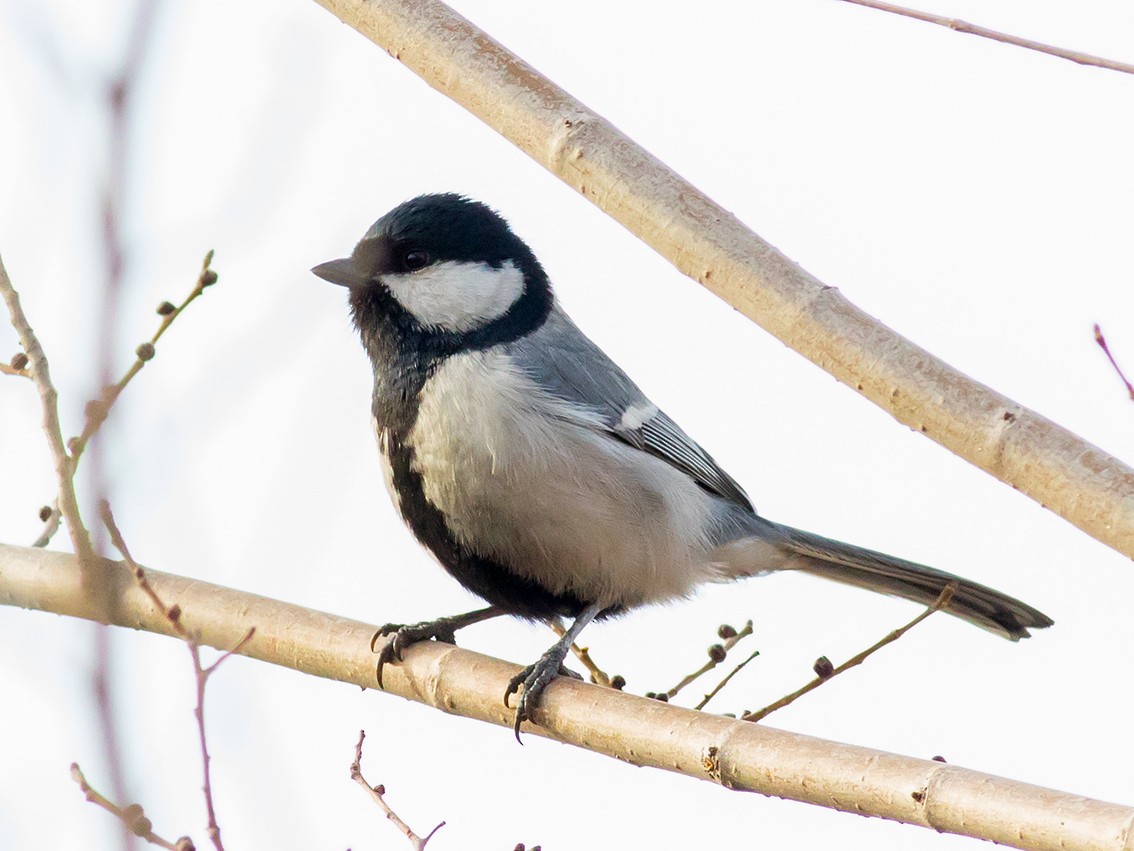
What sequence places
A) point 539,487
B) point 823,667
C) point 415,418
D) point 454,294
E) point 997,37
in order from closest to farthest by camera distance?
point 997,37, point 823,667, point 539,487, point 415,418, point 454,294

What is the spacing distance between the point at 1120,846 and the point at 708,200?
161 centimetres

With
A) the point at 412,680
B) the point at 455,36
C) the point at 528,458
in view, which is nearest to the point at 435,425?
the point at 528,458

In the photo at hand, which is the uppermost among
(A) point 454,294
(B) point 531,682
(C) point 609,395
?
(A) point 454,294

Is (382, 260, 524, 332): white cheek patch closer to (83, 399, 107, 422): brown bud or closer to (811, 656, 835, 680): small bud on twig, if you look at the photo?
(811, 656, 835, 680): small bud on twig

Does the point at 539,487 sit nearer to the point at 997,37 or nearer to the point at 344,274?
the point at 344,274

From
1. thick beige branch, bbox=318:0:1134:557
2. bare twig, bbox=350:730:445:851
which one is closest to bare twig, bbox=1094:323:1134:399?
thick beige branch, bbox=318:0:1134:557

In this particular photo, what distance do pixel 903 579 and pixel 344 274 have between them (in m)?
2.44

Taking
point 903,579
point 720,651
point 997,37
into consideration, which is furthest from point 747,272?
point 903,579

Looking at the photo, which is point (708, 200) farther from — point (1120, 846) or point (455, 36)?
point (1120, 846)

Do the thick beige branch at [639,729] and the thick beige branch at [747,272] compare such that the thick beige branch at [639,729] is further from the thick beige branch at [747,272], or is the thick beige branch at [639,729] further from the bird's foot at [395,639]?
the thick beige branch at [747,272]

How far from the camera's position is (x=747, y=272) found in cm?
298

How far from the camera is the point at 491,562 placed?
14.9 ft

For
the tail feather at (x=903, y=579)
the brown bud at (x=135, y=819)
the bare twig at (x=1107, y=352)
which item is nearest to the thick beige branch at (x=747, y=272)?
the bare twig at (x=1107, y=352)

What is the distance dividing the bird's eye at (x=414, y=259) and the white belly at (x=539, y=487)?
1.49 feet
